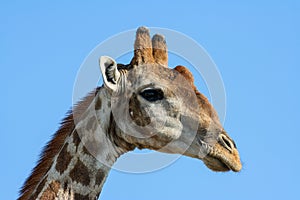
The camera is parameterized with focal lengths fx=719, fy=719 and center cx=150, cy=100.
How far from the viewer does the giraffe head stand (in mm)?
9781

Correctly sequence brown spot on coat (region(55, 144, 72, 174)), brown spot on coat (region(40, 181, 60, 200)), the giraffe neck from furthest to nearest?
1. brown spot on coat (region(55, 144, 72, 174))
2. the giraffe neck
3. brown spot on coat (region(40, 181, 60, 200))

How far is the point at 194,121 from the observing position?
9.88 meters

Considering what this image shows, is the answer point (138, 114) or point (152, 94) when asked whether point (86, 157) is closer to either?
point (138, 114)

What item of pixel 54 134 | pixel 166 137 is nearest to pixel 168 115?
pixel 166 137

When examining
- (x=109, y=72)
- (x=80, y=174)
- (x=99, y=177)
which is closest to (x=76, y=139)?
(x=80, y=174)

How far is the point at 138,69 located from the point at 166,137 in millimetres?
1131

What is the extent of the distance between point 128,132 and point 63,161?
38.6 inches

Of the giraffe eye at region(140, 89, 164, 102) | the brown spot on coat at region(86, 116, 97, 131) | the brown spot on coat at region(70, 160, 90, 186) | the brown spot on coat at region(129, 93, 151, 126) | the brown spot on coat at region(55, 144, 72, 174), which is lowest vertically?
the brown spot on coat at region(70, 160, 90, 186)

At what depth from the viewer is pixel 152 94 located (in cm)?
1008

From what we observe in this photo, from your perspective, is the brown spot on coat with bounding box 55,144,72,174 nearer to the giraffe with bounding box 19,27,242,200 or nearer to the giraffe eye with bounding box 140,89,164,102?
the giraffe with bounding box 19,27,242,200

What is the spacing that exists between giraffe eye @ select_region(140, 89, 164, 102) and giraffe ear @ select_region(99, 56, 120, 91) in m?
0.42

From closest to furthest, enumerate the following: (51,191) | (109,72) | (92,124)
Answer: (51,191) → (92,124) → (109,72)

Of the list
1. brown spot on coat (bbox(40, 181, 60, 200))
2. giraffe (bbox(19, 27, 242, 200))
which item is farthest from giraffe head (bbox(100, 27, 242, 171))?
brown spot on coat (bbox(40, 181, 60, 200))

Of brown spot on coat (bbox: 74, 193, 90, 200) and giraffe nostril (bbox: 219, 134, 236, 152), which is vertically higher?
giraffe nostril (bbox: 219, 134, 236, 152)
